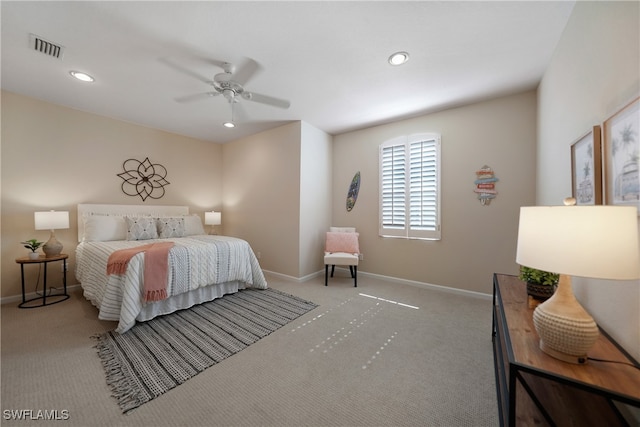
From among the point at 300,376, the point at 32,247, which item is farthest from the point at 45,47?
the point at 300,376

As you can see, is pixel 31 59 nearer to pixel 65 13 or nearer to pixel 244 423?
pixel 65 13

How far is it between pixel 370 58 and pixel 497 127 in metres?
1.99

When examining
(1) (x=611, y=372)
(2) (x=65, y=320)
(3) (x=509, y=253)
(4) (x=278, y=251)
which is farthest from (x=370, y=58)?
(2) (x=65, y=320)

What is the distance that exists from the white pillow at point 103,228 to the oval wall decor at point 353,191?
3.57 metres

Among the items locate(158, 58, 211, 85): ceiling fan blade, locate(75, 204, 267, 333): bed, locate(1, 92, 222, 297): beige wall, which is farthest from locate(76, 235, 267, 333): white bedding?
locate(158, 58, 211, 85): ceiling fan blade

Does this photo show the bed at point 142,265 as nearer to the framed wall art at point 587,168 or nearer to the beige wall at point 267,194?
the beige wall at point 267,194

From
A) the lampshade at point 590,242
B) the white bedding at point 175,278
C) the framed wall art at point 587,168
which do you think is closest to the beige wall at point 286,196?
the white bedding at point 175,278

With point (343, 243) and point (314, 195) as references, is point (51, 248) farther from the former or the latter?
point (343, 243)

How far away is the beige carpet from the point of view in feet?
4.46

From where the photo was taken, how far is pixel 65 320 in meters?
2.46

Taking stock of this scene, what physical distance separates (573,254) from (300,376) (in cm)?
170

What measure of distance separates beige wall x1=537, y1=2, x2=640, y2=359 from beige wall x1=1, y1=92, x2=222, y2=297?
5.41m

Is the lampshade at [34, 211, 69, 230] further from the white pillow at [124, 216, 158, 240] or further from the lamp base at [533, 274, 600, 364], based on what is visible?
the lamp base at [533, 274, 600, 364]

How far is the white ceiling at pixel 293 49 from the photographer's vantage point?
1.71 m
